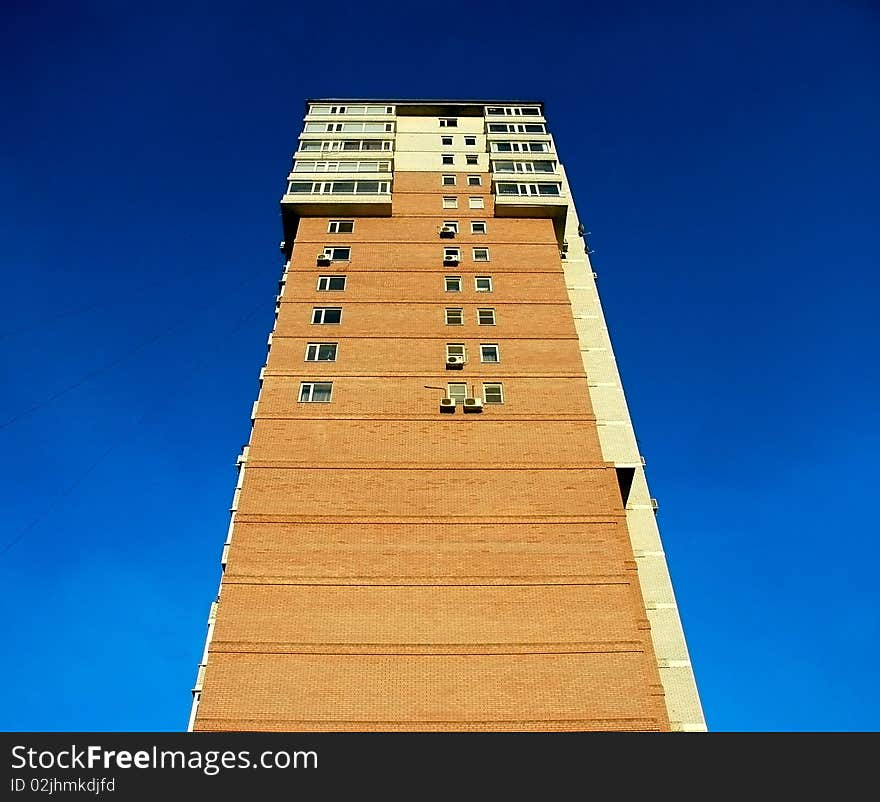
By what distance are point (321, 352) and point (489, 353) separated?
624 cm

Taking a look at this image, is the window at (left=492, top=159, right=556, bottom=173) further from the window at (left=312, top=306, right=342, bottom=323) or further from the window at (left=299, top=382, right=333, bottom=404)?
the window at (left=299, top=382, right=333, bottom=404)

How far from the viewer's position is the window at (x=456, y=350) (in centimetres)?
2406

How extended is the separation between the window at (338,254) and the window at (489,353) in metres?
7.86

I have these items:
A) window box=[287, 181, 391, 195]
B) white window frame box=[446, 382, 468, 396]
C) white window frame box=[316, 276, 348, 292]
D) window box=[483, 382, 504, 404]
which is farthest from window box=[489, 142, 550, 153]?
white window frame box=[446, 382, 468, 396]

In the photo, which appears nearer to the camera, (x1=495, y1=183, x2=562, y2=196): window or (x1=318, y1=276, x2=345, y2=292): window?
(x1=318, y1=276, x2=345, y2=292): window

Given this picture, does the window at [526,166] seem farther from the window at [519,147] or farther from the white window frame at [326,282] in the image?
the white window frame at [326,282]

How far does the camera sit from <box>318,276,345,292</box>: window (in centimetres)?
2662

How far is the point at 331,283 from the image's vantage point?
2694 cm

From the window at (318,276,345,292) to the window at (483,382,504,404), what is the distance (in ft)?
25.9

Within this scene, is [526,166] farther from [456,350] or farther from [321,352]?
[321,352]

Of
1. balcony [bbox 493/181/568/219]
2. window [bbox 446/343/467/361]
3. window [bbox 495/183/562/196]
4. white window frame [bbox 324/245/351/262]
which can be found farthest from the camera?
window [bbox 495/183/562/196]
